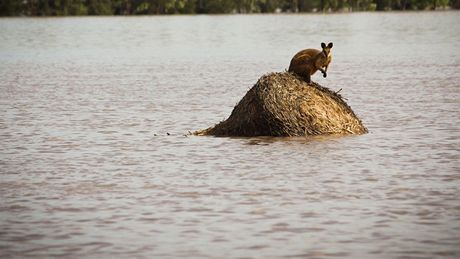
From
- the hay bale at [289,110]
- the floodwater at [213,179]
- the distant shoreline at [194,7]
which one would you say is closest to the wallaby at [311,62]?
the hay bale at [289,110]

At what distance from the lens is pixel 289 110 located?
20766 mm

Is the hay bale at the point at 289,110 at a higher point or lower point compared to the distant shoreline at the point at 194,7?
higher

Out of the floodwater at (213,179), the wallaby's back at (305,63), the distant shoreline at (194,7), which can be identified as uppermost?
the wallaby's back at (305,63)

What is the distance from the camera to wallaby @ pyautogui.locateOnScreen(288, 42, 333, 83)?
21062 mm

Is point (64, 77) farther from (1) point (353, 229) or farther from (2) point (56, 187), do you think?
(1) point (353, 229)

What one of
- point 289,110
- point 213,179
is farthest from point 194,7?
point 213,179

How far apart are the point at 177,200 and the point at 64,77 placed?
3003 centimetres

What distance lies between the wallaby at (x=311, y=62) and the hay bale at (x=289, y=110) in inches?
6.9

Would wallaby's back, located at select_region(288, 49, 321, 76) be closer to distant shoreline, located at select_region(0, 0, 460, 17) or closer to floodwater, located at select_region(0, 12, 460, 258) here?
floodwater, located at select_region(0, 12, 460, 258)

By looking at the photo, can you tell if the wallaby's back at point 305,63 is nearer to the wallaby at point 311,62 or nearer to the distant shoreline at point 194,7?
the wallaby at point 311,62

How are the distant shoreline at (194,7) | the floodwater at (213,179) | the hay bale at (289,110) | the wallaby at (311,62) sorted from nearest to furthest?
the floodwater at (213,179), the hay bale at (289,110), the wallaby at (311,62), the distant shoreline at (194,7)

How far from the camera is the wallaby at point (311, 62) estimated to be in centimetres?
2106

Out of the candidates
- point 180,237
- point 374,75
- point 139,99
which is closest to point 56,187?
point 180,237

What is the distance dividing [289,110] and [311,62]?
1.04 m
